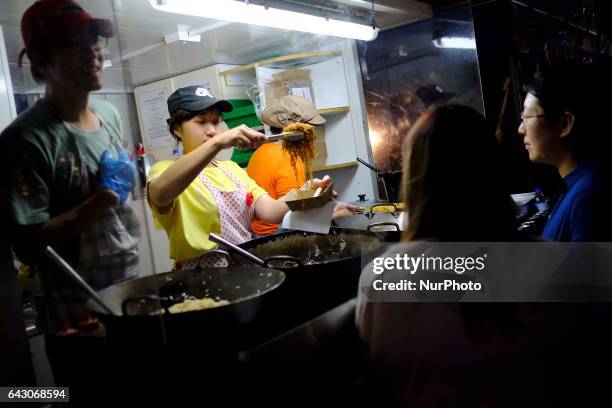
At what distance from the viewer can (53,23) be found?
1.32 m

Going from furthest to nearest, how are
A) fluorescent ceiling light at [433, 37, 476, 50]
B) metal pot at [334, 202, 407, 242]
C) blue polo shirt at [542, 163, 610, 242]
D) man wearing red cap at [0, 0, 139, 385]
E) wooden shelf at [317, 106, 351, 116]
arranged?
wooden shelf at [317, 106, 351, 116] < fluorescent ceiling light at [433, 37, 476, 50] < metal pot at [334, 202, 407, 242] < blue polo shirt at [542, 163, 610, 242] < man wearing red cap at [0, 0, 139, 385]

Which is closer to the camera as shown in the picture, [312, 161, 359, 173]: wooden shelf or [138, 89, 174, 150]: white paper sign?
[312, 161, 359, 173]: wooden shelf

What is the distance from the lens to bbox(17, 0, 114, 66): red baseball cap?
1.31m

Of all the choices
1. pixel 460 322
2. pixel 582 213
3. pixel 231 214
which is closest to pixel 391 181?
pixel 231 214

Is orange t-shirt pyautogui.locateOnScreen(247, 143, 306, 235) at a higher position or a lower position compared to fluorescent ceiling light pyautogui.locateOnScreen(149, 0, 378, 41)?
lower

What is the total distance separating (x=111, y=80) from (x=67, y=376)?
79cm

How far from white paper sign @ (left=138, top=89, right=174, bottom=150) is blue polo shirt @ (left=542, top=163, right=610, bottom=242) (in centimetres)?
394

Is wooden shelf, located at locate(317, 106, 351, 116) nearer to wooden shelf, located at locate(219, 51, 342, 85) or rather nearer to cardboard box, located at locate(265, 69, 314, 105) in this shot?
cardboard box, located at locate(265, 69, 314, 105)

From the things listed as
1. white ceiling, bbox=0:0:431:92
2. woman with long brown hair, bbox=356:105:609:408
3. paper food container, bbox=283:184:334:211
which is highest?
white ceiling, bbox=0:0:431:92

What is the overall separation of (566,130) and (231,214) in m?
1.53

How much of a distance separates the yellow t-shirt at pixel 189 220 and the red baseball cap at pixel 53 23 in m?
0.98

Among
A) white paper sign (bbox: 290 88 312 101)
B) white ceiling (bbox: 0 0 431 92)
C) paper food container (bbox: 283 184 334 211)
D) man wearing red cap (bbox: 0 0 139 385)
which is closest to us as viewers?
man wearing red cap (bbox: 0 0 139 385)

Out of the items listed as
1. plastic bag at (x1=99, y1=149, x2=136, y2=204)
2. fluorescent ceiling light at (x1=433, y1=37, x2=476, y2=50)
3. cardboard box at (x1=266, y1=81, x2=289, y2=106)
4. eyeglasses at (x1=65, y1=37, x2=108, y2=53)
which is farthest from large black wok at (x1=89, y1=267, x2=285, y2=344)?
fluorescent ceiling light at (x1=433, y1=37, x2=476, y2=50)

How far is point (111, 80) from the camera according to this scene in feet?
4.60
